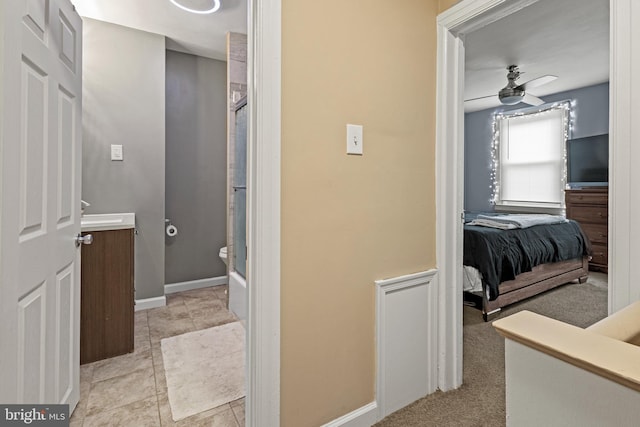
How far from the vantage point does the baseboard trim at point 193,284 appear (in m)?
3.32

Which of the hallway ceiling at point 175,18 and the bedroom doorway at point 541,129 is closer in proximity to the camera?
the hallway ceiling at point 175,18

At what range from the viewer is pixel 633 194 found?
1.01 m

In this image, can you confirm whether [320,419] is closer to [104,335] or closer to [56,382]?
[56,382]

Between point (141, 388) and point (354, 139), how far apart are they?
1741 millimetres

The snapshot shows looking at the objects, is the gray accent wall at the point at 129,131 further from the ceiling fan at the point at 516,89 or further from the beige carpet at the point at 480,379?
the ceiling fan at the point at 516,89

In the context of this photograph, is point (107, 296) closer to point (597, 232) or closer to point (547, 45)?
point (547, 45)

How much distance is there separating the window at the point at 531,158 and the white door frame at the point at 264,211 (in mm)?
5186

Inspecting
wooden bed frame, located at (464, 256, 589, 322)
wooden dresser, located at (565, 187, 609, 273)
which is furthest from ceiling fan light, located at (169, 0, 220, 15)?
wooden dresser, located at (565, 187, 609, 273)

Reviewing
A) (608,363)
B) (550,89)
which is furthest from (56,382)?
(550,89)

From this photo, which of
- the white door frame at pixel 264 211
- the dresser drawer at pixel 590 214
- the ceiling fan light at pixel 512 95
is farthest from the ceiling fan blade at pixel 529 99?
the white door frame at pixel 264 211

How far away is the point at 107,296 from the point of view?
202 centimetres

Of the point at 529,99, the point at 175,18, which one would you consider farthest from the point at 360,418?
the point at 529,99

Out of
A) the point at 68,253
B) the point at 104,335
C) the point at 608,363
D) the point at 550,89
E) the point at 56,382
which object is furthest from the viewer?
the point at 550,89

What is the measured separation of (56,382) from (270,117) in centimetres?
136
